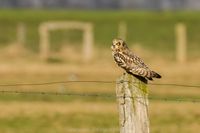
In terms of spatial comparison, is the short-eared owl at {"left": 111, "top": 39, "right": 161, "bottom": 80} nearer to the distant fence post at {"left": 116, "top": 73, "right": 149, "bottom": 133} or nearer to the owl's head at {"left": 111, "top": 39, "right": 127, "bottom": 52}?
the owl's head at {"left": 111, "top": 39, "right": 127, "bottom": 52}

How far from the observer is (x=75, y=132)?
778 inches

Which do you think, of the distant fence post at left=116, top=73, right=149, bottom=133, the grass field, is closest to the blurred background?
the grass field

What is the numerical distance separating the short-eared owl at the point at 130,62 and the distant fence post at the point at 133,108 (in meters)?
0.23

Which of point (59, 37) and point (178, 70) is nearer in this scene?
point (178, 70)

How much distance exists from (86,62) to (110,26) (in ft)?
89.7

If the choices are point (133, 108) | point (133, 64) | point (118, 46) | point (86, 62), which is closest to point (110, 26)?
point (86, 62)

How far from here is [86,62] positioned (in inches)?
1726

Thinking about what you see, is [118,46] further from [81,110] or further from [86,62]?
[86,62]

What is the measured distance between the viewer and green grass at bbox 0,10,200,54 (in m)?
58.8

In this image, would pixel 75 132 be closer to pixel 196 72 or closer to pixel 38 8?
pixel 196 72

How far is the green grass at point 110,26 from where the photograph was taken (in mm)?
58750

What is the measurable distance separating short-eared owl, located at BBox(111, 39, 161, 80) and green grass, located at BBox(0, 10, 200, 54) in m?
40.1

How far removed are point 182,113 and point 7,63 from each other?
18.8 m

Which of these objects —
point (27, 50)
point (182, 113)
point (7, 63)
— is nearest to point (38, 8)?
point (27, 50)
